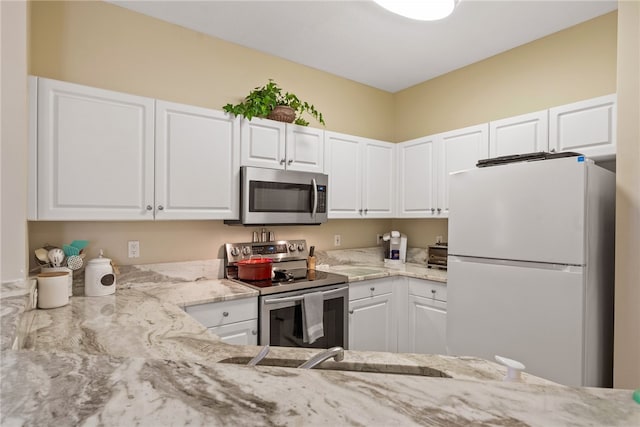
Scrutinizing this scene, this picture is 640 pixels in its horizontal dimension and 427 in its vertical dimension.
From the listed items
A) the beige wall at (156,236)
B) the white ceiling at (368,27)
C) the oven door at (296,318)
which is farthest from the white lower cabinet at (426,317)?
Result: the white ceiling at (368,27)

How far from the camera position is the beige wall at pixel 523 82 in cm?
252

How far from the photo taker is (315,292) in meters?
2.50

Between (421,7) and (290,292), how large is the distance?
1.86m

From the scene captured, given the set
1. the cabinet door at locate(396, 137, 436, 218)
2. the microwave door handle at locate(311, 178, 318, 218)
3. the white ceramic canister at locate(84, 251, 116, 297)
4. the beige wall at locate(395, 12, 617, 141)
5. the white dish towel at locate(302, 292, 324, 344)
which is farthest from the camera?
the cabinet door at locate(396, 137, 436, 218)

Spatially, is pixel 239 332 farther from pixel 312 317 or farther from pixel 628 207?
pixel 628 207

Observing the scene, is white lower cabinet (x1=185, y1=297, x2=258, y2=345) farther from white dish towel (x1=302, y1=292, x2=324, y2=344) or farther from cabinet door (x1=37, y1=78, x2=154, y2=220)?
cabinet door (x1=37, y1=78, x2=154, y2=220)

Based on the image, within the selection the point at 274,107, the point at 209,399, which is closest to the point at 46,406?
the point at 209,399

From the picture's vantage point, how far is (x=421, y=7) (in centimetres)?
191

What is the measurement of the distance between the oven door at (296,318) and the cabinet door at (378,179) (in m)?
0.98

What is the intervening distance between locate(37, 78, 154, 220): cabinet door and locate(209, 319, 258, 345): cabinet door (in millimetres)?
830

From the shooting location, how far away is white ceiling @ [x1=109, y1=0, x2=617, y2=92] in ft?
7.77

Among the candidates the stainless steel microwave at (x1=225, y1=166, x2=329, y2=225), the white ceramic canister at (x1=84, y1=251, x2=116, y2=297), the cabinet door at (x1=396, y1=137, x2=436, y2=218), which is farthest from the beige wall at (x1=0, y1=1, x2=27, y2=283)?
the cabinet door at (x1=396, y1=137, x2=436, y2=218)

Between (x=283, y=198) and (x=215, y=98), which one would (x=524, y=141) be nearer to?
(x=283, y=198)

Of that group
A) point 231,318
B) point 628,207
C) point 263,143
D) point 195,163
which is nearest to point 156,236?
point 195,163
